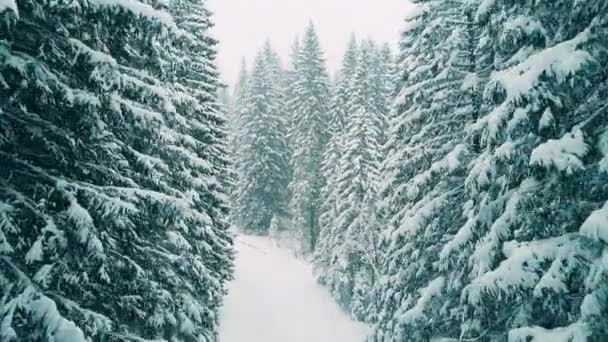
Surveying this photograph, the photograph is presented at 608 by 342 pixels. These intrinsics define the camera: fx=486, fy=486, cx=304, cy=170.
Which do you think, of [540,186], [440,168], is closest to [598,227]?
[540,186]

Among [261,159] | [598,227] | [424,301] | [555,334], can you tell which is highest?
→ [261,159]

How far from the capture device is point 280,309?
3322 cm

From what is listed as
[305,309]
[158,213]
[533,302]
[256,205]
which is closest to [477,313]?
[533,302]

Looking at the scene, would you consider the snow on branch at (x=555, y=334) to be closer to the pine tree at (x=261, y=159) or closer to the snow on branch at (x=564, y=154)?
the snow on branch at (x=564, y=154)

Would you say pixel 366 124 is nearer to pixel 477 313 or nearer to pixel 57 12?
pixel 477 313

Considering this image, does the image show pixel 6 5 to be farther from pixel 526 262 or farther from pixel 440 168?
pixel 440 168

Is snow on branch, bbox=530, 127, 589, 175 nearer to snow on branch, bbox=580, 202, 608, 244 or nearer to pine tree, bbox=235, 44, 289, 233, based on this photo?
snow on branch, bbox=580, 202, 608, 244

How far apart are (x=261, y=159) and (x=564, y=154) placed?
42164 millimetres

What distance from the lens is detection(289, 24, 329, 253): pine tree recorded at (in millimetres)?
44156

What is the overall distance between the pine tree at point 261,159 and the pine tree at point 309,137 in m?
2.86

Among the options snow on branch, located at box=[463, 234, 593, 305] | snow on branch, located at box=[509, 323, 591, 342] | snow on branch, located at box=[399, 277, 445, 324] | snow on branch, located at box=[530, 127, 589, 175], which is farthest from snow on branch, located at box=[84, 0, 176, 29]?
snow on branch, located at box=[399, 277, 445, 324]

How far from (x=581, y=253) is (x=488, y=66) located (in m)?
6.54

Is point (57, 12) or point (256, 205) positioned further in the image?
point (256, 205)

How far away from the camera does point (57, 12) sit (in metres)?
7.03
